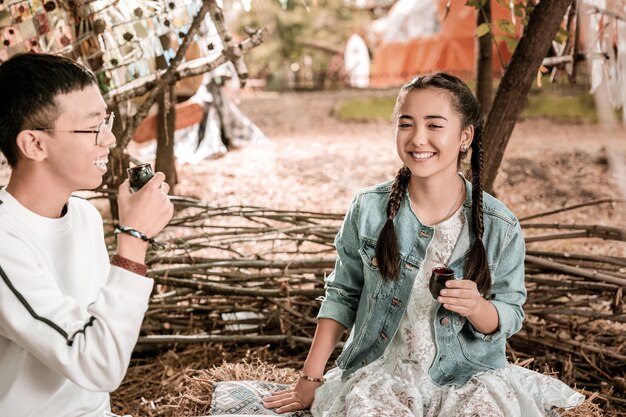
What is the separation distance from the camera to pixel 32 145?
1.44 meters

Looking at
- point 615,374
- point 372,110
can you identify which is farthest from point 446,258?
point 372,110

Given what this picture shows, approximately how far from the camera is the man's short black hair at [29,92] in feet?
4.68

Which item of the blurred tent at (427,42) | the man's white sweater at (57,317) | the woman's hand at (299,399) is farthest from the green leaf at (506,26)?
the blurred tent at (427,42)

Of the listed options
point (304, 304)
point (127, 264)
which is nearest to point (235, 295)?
point (304, 304)

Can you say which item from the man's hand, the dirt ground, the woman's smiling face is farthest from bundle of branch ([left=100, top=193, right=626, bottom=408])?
the dirt ground

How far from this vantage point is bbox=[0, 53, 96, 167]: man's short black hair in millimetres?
1428

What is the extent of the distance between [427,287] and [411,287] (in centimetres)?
5

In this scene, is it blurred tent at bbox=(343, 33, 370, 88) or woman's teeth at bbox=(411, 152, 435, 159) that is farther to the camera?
blurred tent at bbox=(343, 33, 370, 88)

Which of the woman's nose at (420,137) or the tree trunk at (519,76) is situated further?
the tree trunk at (519,76)

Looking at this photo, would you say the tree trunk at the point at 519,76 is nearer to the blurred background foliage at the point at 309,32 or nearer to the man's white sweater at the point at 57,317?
the man's white sweater at the point at 57,317

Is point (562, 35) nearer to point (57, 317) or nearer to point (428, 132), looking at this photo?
point (428, 132)

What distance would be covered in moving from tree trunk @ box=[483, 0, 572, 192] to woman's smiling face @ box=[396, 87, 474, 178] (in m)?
0.99

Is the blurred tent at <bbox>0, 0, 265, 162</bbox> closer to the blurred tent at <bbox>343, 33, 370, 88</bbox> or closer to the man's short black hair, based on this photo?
the man's short black hair

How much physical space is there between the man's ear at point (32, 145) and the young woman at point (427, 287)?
0.89 m
